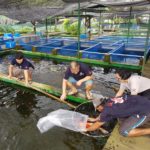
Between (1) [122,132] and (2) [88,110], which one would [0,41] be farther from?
(1) [122,132]

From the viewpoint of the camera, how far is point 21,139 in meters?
3.62

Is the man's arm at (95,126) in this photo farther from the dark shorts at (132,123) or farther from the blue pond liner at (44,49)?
the blue pond liner at (44,49)

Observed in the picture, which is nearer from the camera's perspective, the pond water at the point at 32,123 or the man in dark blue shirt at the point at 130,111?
the man in dark blue shirt at the point at 130,111

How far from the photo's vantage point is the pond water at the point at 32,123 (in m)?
3.47

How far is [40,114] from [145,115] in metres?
2.57

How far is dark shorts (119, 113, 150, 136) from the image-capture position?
277cm

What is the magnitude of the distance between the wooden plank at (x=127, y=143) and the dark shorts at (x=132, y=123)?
105mm

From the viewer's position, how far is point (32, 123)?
162 inches

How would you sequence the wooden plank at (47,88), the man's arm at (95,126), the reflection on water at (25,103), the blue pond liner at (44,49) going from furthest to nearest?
the blue pond liner at (44,49) → the reflection on water at (25,103) → the wooden plank at (47,88) → the man's arm at (95,126)

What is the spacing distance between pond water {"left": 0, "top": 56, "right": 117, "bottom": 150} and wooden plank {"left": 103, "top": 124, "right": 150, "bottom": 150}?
1.93 feet

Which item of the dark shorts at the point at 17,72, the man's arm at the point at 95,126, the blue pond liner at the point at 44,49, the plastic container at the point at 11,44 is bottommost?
the man's arm at the point at 95,126

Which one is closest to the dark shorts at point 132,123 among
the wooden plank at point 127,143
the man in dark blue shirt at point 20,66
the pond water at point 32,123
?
the wooden plank at point 127,143

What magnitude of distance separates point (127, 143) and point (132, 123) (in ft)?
1.07

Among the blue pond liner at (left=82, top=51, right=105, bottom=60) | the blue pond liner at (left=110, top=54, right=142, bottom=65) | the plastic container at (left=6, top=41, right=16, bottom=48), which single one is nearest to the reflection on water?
the blue pond liner at (left=82, top=51, right=105, bottom=60)
